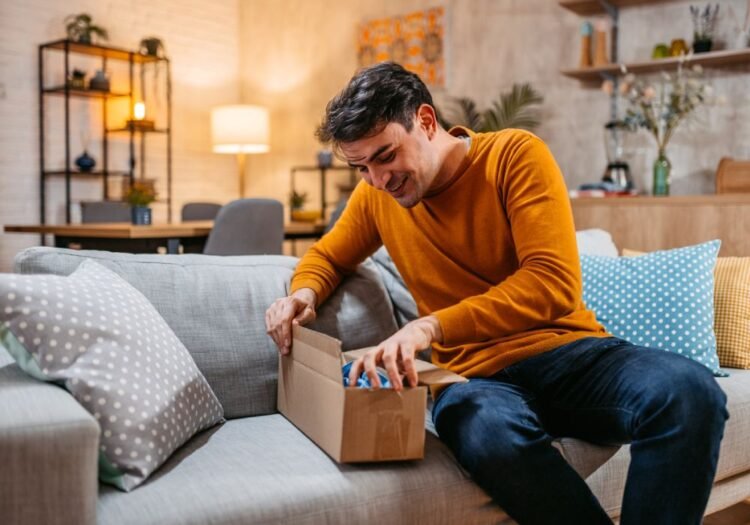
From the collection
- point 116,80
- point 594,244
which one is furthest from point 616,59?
point 116,80

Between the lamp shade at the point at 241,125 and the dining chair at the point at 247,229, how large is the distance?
2134mm

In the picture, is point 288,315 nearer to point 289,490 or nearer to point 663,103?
point 289,490

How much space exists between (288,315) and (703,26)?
3.29 meters

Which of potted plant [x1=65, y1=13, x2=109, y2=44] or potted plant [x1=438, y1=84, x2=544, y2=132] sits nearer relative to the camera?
potted plant [x1=438, y1=84, x2=544, y2=132]

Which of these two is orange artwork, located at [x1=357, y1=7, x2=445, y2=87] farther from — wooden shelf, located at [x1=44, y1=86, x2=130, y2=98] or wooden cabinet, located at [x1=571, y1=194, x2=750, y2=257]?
wooden cabinet, located at [x1=571, y1=194, x2=750, y2=257]

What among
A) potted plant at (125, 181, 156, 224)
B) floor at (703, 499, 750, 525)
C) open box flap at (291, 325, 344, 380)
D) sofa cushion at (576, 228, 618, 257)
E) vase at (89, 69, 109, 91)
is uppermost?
vase at (89, 69, 109, 91)

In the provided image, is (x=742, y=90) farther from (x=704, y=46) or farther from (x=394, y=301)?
(x=394, y=301)

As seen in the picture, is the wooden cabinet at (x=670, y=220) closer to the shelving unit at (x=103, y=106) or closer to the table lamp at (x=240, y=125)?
the table lamp at (x=240, y=125)

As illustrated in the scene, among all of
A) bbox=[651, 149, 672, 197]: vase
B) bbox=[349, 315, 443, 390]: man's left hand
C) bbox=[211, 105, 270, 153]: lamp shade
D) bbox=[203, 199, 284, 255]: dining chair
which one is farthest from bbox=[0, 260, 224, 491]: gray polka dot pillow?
bbox=[211, 105, 270, 153]: lamp shade

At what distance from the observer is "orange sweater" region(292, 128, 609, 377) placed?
1.42 meters

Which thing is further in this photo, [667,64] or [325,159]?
[325,159]

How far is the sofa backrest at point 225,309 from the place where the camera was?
1.62 metres

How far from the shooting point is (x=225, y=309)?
5.57ft

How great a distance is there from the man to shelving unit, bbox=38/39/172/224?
4.24 m
